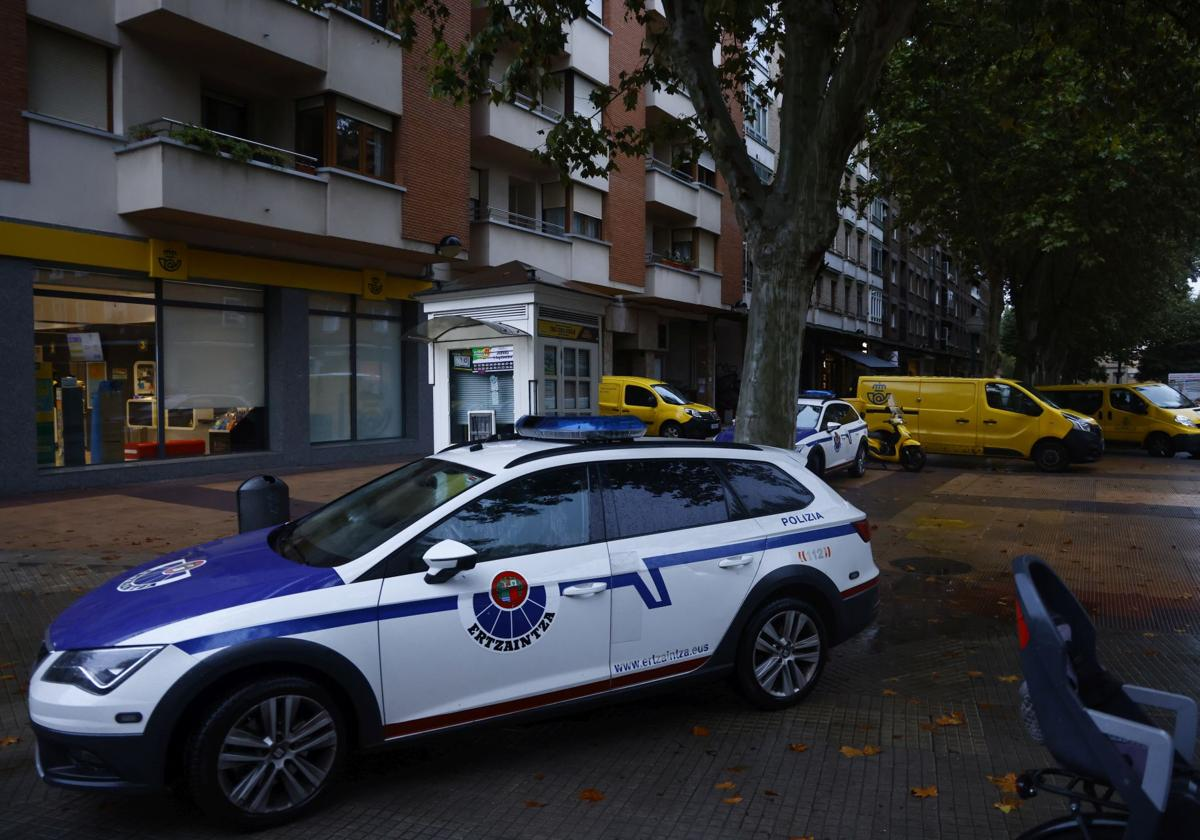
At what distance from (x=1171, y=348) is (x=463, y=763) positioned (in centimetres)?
7251

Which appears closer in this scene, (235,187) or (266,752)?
(266,752)

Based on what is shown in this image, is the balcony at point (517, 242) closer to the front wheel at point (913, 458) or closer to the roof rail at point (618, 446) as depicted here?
the front wheel at point (913, 458)

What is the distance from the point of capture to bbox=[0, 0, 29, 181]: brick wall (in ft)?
37.3

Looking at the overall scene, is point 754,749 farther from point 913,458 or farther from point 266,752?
point 913,458

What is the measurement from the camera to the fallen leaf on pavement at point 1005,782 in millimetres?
3756

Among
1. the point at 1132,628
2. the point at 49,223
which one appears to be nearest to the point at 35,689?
the point at 1132,628

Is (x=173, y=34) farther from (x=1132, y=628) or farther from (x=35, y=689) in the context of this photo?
(x=1132, y=628)

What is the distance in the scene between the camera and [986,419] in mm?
17922

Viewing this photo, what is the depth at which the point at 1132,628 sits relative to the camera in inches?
249

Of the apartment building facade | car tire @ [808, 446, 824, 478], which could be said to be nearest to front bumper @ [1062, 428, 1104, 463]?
car tire @ [808, 446, 824, 478]

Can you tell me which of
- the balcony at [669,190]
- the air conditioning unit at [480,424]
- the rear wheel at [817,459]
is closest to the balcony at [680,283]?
the balcony at [669,190]

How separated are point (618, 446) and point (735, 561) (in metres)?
0.87

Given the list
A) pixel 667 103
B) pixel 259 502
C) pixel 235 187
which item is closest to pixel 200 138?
pixel 235 187

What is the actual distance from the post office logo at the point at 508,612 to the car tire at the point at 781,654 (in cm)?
125
